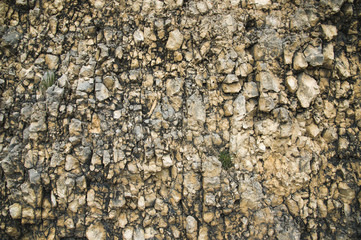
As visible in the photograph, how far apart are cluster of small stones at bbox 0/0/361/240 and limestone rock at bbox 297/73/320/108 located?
2cm

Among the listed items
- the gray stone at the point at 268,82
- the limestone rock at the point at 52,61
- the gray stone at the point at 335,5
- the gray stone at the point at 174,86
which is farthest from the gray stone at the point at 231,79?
the limestone rock at the point at 52,61

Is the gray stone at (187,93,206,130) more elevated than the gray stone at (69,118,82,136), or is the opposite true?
the gray stone at (187,93,206,130)

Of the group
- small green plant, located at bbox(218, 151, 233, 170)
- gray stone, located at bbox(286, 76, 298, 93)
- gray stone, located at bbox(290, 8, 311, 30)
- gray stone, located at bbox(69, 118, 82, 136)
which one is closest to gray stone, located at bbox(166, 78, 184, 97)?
small green plant, located at bbox(218, 151, 233, 170)

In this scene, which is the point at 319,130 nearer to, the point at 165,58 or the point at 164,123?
the point at 164,123

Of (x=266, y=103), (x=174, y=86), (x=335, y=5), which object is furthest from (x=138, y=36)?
(x=335, y=5)

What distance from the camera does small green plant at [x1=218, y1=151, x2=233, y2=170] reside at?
14.1 feet

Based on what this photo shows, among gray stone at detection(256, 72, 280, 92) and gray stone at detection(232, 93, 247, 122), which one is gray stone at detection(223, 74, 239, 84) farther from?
gray stone at detection(256, 72, 280, 92)

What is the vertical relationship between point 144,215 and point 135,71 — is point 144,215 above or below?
below

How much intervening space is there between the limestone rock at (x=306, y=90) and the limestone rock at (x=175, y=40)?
270 cm

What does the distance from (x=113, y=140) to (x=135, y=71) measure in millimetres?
1543

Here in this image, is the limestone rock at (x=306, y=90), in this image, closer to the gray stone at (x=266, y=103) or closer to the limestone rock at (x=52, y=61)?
the gray stone at (x=266, y=103)

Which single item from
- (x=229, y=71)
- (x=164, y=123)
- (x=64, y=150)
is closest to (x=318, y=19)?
(x=229, y=71)

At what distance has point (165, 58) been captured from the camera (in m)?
4.63

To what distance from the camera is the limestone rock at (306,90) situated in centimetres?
445
